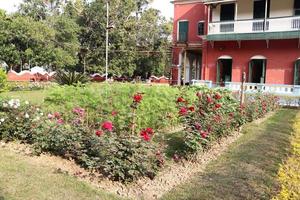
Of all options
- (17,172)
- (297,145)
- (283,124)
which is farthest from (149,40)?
(17,172)

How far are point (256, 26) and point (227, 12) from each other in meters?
3.05

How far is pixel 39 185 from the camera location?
461cm

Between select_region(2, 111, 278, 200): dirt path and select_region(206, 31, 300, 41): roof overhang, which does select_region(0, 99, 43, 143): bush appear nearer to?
select_region(2, 111, 278, 200): dirt path

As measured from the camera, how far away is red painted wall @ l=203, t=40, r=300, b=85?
21109 mm

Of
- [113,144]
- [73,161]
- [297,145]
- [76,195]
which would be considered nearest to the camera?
[76,195]

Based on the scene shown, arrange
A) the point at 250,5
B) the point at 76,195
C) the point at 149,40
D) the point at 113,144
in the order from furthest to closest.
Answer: the point at 149,40 < the point at 250,5 < the point at 113,144 < the point at 76,195

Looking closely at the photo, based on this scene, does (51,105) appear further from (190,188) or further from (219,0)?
(219,0)

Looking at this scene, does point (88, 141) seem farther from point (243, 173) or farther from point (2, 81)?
point (2, 81)

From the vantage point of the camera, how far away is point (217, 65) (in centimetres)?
2427

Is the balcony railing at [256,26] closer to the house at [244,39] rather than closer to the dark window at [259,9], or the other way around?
the house at [244,39]

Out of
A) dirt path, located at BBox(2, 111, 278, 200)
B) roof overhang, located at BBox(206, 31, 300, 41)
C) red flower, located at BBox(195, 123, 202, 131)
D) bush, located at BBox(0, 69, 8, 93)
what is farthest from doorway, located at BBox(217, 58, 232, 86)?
red flower, located at BBox(195, 123, 202, 131)

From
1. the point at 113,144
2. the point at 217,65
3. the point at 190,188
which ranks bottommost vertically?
the point at 190,188

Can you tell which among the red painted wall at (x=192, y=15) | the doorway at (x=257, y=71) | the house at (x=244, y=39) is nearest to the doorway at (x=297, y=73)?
the house at (x=244, y=39)

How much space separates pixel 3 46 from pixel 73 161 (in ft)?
100
